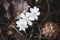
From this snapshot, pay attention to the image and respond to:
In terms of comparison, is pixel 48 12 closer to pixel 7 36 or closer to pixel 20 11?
pixel 20 11

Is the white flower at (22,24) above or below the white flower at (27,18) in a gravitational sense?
below

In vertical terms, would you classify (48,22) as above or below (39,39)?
above

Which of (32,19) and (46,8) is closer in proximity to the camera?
(32,19)

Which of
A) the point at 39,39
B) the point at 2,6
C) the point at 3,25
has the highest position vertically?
the point at 2,6

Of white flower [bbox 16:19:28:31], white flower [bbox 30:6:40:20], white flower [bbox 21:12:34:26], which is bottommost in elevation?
white flower [bbox 16:19:28:31]

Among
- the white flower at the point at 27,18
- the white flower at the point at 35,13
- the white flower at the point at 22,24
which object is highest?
the white flower at the point at 35,13

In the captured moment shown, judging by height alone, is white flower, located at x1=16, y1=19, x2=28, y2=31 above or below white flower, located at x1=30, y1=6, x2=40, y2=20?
Result: below

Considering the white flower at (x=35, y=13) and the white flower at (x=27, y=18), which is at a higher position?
the white flower at (x=35, y=13)

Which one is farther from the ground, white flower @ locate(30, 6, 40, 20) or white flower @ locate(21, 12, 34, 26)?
white flower @ locate(30, 6, 40, 20)

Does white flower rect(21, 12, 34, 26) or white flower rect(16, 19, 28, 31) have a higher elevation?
white flower rect(21, 12, 34, 26)

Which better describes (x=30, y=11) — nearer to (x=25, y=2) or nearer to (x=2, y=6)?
(x=25, y=2)

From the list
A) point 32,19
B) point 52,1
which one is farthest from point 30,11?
point 52,1
